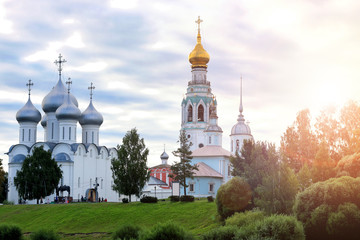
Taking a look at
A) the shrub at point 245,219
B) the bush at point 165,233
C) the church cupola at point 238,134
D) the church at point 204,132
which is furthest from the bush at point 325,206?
the church cupola at point 238,134

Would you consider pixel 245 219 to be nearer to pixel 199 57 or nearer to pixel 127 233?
pixel 127 233

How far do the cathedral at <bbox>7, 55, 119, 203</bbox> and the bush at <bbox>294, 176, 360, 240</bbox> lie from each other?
3505cm

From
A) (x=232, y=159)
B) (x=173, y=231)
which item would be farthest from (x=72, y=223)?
(x=173, y=231)

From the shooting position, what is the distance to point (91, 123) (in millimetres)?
67875

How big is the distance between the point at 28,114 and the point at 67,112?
5.81 meters

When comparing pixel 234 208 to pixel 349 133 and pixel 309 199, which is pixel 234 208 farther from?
pixel 349 133

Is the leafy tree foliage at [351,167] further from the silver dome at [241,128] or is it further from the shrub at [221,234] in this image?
the silver dome at [241,128]

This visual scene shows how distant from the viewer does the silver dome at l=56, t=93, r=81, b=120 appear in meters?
64.5

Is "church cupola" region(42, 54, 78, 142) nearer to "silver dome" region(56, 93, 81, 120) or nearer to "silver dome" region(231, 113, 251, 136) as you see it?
"silver dome" region(56, 93, 81, 120)

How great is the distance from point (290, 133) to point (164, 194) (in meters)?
31.4

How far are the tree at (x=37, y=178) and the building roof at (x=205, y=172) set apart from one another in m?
17.5

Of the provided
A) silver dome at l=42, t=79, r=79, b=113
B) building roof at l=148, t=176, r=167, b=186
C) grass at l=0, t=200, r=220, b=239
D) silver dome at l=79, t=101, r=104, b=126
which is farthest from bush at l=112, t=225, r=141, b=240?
building roof at l=148, t=176, r=167, b=186

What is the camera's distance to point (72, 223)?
43.0 metres

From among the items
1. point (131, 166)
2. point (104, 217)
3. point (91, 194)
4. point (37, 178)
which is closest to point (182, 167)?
point (131, 166)
